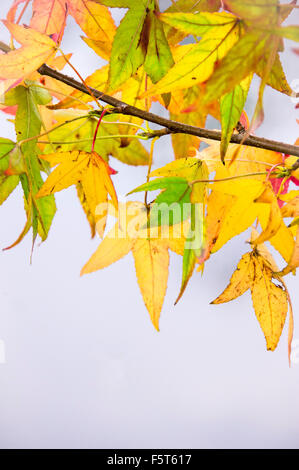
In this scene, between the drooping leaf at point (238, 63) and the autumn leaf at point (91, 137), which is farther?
the autumn leaf at point (91, 137)

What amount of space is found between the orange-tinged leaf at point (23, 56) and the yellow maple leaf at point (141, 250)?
73 millimetres

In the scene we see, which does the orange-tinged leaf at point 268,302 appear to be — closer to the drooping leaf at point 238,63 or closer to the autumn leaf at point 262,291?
the autumn leaf at point 262,291

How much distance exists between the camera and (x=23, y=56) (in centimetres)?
18

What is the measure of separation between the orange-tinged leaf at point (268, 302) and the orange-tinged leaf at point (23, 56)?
143mm

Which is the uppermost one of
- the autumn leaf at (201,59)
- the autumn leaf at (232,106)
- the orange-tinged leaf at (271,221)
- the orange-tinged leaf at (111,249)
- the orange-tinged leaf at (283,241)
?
the autumn leaf at (201,59)

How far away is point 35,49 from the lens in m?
0.19

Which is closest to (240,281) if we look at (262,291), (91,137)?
(262,291)

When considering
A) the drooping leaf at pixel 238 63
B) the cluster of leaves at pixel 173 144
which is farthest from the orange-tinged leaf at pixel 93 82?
the drooping leaf at pixel 238 63

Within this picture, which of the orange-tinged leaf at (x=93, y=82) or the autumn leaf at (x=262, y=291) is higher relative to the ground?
the orange-tinged leaf at (x=93, y=82)

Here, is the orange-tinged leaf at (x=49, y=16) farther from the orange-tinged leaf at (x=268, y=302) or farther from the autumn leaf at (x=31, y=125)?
the orange-tinged leaf at (x=268, y=302)

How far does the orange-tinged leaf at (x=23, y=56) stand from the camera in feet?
0.59

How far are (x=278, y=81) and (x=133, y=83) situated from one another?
0.08 meters

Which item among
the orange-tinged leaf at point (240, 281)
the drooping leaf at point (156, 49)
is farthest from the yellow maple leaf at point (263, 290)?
the drooping leaf at point (156, 49)

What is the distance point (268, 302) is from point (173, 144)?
0.10 metres
